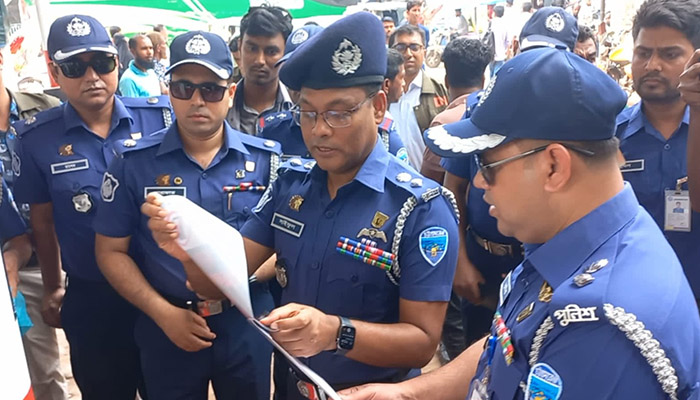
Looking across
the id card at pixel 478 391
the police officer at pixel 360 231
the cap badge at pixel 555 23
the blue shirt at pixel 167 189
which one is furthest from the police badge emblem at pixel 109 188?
the cap badge at pixel 555 23

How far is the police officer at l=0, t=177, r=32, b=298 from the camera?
2803 mm

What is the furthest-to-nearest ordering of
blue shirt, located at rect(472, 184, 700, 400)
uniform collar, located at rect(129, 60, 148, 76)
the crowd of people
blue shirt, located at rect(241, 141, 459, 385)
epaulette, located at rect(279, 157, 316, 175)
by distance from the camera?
uniform collar, located at rect(129, 60, 148, 76) < epaulette, located at rect(279, 157, 316, 175) < blue shirt, located at rect(241, 141, 459, 385) < the crowd of people < blue shirt, located at rect(472, 184, 700, 400)

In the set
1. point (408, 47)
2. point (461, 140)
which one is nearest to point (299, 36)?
point (408, 47)

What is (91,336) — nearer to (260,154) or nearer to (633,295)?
(260,154)

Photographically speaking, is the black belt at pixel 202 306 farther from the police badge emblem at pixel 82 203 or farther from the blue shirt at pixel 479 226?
the blue shirt at pixel 479 226

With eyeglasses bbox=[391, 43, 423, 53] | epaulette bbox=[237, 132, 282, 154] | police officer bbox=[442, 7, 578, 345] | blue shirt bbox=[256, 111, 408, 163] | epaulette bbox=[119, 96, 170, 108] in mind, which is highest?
eyeglasses bbox=[391, 43, 423, 53]

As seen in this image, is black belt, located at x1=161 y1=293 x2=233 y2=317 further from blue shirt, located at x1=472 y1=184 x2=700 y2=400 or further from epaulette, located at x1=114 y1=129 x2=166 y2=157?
blue shirt, located at x1=472 y1=184 x2=700 y2=400

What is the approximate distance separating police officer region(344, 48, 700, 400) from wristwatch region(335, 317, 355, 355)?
1.29 ft

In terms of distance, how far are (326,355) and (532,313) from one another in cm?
80

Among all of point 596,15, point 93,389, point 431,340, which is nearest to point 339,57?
point 431,340

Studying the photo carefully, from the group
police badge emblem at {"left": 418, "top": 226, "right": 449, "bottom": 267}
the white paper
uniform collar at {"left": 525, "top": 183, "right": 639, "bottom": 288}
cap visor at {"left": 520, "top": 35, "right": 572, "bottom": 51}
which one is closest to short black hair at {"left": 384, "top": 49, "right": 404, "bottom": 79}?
cap visor at {"left": 520, "top": 35, "right": 572, "bottom": 51}

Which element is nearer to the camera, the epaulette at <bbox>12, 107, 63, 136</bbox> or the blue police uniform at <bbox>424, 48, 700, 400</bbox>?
the blue police uniform at <bbox>424, 48, 700, 400</bbox>

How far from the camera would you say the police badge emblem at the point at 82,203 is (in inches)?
105

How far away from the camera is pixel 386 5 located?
10.4m
